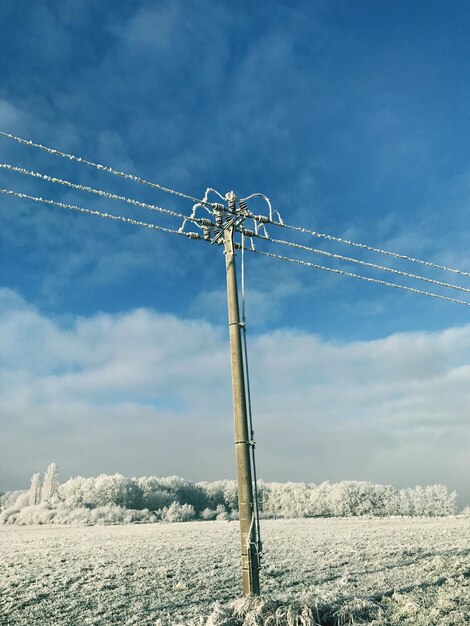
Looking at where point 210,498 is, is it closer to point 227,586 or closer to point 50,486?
point 50,486

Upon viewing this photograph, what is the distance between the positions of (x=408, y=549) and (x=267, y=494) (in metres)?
94.4

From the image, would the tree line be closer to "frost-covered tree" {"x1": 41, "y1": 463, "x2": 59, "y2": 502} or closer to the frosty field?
"frost-covered tree" {"x1": 41, "y1": 463, "x2": 59, "y2": 502}

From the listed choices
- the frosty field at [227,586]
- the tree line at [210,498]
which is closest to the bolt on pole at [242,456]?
the frosty field at [227,586]

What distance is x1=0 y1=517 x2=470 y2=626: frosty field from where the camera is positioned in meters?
9.41

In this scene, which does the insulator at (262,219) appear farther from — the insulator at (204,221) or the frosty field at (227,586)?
the frosty field at (227,586)

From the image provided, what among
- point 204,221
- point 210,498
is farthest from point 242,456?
point 210,498

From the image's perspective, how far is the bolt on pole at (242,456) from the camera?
9.86 metres

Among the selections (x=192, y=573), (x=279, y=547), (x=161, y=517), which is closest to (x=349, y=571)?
(x=192, y=573)

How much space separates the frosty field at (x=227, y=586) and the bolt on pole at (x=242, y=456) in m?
0.84

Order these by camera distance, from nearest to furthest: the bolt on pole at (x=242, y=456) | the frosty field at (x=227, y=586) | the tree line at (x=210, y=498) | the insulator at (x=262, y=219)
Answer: the frosty field at (x=227, y=586) < the bolt on pole at (x=242, y=456) < the insulator at (x=262, y=219) < the tree line at (x=210, y=498)

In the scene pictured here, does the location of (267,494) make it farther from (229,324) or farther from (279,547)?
(229,324)

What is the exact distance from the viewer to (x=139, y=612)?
37.2ft

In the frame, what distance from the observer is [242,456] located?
33.9 feet

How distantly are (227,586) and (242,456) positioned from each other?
251 inches
